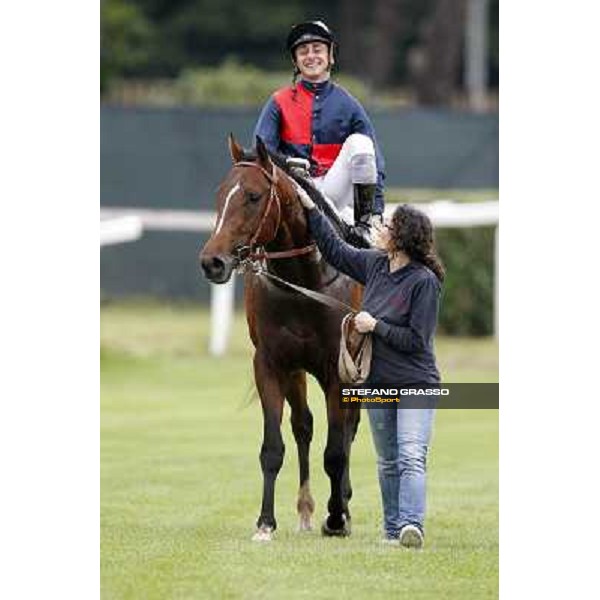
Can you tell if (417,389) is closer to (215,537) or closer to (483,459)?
(215,537)

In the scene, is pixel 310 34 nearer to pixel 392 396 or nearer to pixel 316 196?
A: pixel 316 196

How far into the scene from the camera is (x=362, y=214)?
30.8ft

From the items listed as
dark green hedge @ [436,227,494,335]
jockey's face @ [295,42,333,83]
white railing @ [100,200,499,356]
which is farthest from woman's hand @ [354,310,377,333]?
dark green hedge @ [436,227,494,335]

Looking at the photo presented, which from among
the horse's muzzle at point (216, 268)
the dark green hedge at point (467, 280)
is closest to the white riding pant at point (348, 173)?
the horse's muzzle at point (216, 268)

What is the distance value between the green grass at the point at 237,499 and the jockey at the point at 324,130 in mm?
1399

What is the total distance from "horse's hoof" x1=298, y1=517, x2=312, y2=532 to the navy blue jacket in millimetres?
1001

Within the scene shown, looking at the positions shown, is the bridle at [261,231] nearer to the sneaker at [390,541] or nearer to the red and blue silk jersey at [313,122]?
the red and blue silk jersey at [313,122]

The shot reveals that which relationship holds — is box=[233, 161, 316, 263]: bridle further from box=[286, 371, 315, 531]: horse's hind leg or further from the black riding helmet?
box=[286, 371, 315, 531]: horse's hind leg
